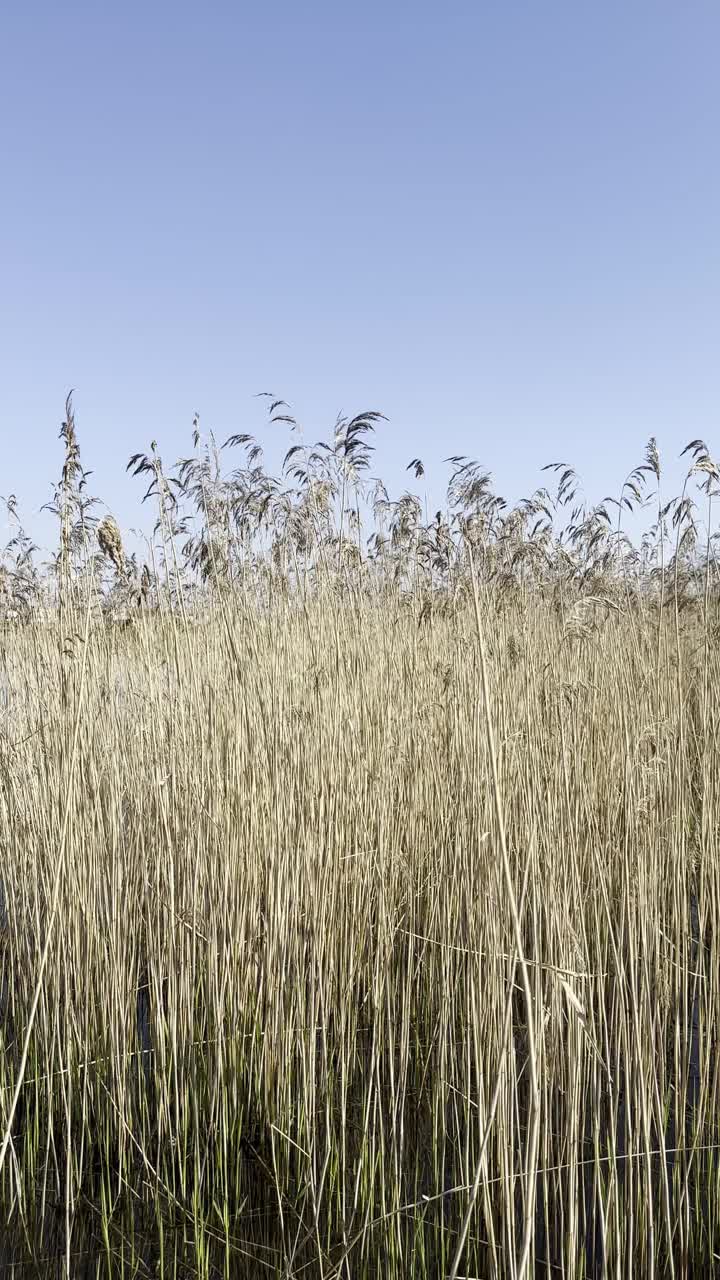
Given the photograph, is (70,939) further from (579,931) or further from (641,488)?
(641,488)

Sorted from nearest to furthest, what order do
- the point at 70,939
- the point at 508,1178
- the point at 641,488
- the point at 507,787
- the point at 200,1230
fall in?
the point at 508,1178, the point at 200,1230, the point at 70,939, the point at 507,787, the point at 641,488

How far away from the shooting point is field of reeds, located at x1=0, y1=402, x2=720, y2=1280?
4.85 ft

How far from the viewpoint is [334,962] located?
2.01m

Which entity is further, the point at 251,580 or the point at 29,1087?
the point at 251,580

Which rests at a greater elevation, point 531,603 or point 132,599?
point 531,603

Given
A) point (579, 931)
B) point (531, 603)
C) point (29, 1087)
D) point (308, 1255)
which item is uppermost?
point (531, 603)

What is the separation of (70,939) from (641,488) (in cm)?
349

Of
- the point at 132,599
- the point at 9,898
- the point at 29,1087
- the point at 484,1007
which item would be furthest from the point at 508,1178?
the point at 132,599

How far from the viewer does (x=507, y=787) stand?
222 centimetres

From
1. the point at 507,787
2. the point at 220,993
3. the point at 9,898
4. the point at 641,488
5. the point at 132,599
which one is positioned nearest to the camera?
the point at 220,993

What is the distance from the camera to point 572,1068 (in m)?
1.39

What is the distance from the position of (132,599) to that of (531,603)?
262 centimetres

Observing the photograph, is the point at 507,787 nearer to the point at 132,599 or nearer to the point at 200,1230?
the point at 200,1230

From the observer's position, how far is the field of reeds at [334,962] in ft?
4.85
